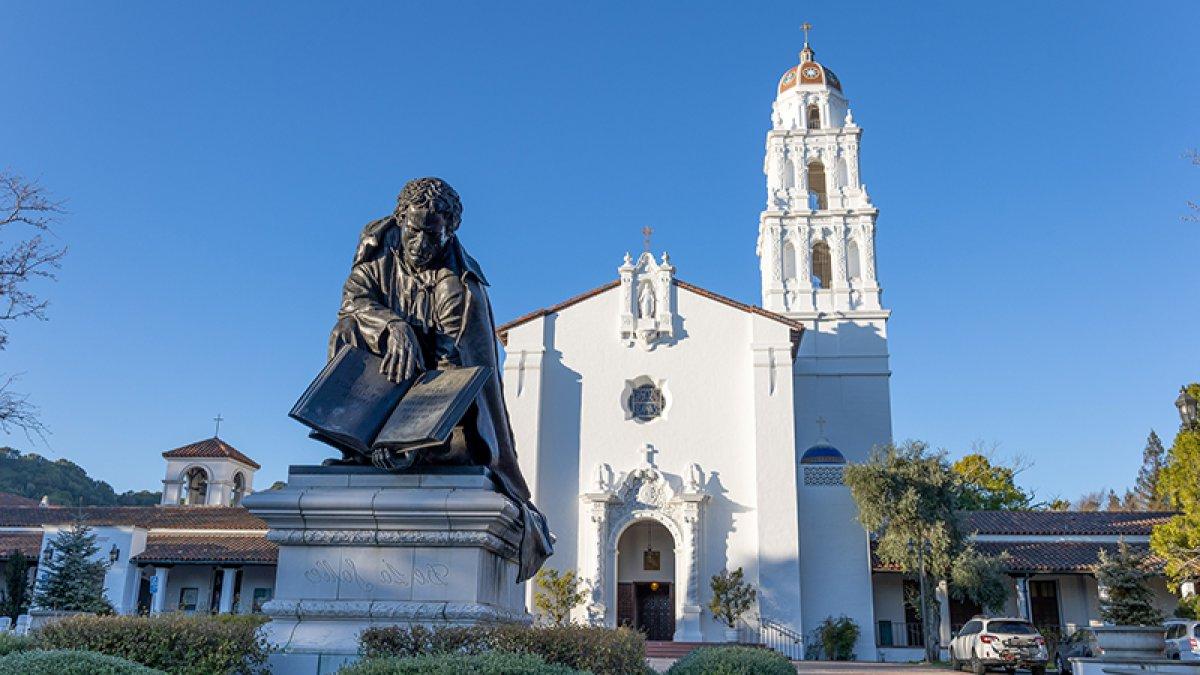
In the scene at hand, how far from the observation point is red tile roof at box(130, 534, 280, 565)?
29.2 meters

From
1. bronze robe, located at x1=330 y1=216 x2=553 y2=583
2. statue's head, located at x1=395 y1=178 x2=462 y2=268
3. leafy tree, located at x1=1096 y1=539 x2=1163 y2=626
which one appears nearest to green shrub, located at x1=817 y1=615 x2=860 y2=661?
leafy tree, located at x1=1096 y1=539 x2=1163 y2=626

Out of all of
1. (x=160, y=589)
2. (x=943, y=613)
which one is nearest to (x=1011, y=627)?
(x=943, y=613)

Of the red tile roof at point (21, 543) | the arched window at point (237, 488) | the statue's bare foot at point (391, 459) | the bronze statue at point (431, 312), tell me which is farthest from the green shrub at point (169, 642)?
the arched window at point (237, 488)

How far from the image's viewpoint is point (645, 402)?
30516mm

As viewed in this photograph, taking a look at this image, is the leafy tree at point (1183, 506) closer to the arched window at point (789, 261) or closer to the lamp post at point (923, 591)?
the lamp post at point (923, 591)

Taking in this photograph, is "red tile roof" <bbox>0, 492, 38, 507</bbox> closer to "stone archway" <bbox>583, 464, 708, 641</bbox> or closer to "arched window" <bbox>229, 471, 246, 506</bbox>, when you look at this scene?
"arched window" <bbox>229, 471, 246, 506</bbox>

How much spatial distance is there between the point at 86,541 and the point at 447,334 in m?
22.9

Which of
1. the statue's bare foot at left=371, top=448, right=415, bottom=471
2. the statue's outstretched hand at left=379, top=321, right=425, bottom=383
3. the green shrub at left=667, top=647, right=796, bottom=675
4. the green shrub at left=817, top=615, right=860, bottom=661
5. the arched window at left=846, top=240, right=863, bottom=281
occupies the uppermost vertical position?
the arched window at left=846, top=240, right=863, bottom=281

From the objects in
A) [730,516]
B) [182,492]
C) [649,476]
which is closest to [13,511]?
[182,492]

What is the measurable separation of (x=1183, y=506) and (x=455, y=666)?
1680 cm

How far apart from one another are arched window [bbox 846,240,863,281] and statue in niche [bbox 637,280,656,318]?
809 centimetres

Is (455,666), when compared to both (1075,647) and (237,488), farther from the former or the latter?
(237,488)

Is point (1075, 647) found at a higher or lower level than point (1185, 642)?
lower

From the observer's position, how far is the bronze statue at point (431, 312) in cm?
627
